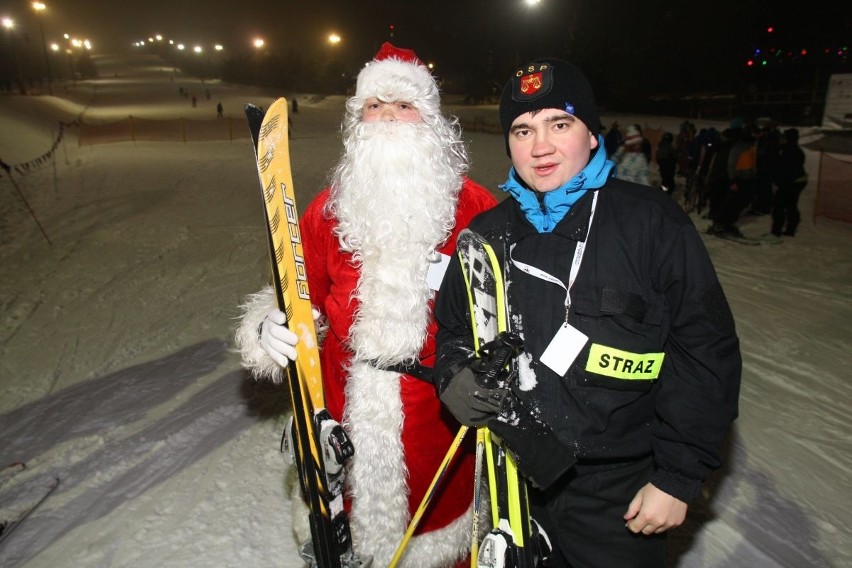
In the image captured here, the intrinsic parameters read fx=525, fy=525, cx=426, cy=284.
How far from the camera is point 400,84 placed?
8.41 ft

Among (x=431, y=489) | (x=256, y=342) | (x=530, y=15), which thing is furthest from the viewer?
(x=530, y=15)

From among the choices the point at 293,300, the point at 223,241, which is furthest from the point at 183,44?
the point at 293,300

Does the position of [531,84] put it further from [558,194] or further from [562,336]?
[562,336]

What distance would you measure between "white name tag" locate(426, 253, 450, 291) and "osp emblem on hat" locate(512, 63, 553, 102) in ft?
2.64

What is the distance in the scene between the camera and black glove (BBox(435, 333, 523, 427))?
1670 millimetres

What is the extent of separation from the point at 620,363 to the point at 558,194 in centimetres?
58

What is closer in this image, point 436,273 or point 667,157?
point 436,273

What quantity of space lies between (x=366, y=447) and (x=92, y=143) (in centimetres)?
2085

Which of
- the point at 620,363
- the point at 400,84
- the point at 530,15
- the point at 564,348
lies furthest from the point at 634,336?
the point at 530,15

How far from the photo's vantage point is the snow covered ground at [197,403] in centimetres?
305

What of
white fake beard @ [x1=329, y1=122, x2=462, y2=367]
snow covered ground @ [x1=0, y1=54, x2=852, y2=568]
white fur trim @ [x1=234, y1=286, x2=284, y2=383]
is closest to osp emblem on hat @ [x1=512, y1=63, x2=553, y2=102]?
white fake beard @ [x1=329, y1=122, x2=462, y2=367]

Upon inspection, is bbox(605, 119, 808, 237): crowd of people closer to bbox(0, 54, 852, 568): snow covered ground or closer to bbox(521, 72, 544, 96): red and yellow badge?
bbox(0, 54, 852, 568): snow covered ground

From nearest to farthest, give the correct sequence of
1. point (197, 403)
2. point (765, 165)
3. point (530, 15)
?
point (197, 403) → point (765, 165) → point (530, 15)

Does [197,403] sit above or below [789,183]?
below
